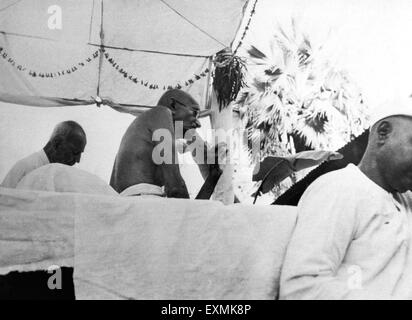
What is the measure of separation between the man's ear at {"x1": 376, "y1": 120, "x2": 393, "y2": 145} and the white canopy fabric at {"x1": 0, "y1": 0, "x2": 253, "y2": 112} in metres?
0.79

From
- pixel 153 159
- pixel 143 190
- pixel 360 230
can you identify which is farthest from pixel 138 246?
pixel 360 230

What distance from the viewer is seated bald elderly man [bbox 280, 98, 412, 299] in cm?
214

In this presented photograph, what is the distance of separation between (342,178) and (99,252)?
1067 millimetres

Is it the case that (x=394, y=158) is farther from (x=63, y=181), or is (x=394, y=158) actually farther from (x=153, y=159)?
(x=63, y=181)

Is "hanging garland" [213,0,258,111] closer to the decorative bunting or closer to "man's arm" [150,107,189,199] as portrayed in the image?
the decorative bunting

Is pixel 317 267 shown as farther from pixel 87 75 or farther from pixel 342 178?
pixel 87 75

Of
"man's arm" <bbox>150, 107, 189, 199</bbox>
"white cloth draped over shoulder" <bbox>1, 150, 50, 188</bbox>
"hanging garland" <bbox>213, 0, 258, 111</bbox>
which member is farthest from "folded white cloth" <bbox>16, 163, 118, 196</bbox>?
"hanging garland" <bbox>213, 0, 258, 111</bbox>

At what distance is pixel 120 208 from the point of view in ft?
7.21

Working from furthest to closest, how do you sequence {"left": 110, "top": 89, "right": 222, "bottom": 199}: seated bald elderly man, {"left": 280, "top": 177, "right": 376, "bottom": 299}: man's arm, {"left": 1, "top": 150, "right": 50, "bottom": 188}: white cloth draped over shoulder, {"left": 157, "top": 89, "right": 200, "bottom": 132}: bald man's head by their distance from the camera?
{"left": 157, "top": 89, "right": 200, "bottom": 132}: bald man's head < {"left": 110, "top": 89, "right": 222, "bottom": 199}: seated bald elderly man < {"left": 1, "top": 150, "right": 50, "bottom": 188}: white cloth draped over shoulder < {"left": 280, "top": 177, "right": 376, "bottom": 299}: man's arm

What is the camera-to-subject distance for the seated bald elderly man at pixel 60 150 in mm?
2342

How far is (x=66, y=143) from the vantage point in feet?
7.95

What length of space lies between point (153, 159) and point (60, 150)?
1.33ft

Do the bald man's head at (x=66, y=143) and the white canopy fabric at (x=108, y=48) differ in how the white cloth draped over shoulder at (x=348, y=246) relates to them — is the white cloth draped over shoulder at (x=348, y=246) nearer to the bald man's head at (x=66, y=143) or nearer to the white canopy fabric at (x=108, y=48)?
the white canopy fabric at (x=108, y=48)

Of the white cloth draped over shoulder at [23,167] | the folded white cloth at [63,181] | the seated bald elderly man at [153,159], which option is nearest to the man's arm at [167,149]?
the seated bald elderly man at [153,159]
